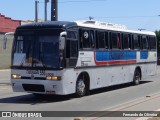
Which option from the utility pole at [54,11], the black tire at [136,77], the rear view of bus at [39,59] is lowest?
the black tire at [136,77]

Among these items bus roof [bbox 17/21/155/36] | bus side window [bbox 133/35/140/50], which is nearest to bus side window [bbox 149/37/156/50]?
bus roof [bbox 17/21/155/36]

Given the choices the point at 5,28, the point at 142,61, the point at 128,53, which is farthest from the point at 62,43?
the point at 5,28

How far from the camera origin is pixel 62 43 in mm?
14508

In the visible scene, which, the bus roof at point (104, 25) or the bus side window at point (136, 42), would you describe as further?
the bus side window at point (136, 42)

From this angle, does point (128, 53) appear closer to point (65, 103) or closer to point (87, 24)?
point (87, 24)

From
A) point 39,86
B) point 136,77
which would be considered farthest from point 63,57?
point 136,77

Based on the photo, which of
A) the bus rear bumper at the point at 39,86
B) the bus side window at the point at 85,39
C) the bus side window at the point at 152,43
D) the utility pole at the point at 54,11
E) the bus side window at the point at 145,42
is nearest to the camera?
the bus rear bumper at the point at 39,86

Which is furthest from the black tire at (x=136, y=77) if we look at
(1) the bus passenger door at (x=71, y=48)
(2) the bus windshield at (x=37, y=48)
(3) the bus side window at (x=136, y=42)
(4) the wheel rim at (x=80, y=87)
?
(2) the bus windshield at (x=37, y=48)

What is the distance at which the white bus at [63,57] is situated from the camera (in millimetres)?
14938

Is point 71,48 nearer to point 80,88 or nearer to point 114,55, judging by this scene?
point 80,88

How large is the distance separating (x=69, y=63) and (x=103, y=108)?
2759 mm

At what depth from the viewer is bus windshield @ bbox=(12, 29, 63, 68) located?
49.2ft

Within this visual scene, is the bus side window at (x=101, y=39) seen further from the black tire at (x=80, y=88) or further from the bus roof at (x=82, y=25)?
the black tire at (x=80, y=88)

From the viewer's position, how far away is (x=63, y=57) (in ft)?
49.1
